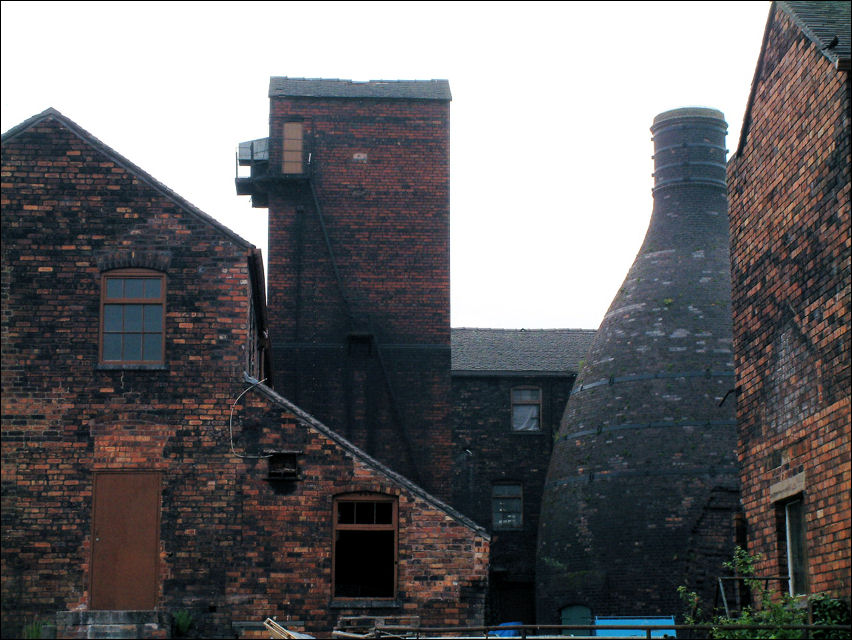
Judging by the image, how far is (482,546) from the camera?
1780 cm

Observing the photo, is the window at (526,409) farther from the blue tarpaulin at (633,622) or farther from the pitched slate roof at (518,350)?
the blue tarpaulin at (633,622)

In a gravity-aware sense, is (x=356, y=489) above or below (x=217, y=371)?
below

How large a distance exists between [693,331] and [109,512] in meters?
14.6

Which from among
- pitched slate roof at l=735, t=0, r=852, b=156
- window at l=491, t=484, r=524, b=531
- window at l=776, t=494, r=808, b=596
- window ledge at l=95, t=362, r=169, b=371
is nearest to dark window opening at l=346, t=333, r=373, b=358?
window ledge at l=95, t=362, r=169, b=371

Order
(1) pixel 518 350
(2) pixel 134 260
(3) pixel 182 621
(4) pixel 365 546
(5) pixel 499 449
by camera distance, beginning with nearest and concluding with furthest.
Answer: (3) pixel 182 621 < (4) pixel 365 546 < (2) pixel 134 260 < (5) pixel 499 449 < (1) pixel 518 350

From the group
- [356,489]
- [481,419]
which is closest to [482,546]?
[356,489]

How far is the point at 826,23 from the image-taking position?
13586 millimetres

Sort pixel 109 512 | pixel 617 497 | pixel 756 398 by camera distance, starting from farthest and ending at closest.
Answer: pixel 617 497, pixel 109 512, pixel 756 398

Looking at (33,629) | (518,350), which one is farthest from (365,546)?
(518,350)

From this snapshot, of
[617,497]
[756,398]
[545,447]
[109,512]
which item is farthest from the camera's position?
[545,447]

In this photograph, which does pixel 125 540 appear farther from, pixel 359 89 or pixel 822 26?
pixel 359 89

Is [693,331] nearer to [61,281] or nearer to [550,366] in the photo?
[550,366]

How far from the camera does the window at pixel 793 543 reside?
546 inches

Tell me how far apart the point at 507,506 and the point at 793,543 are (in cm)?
1976
